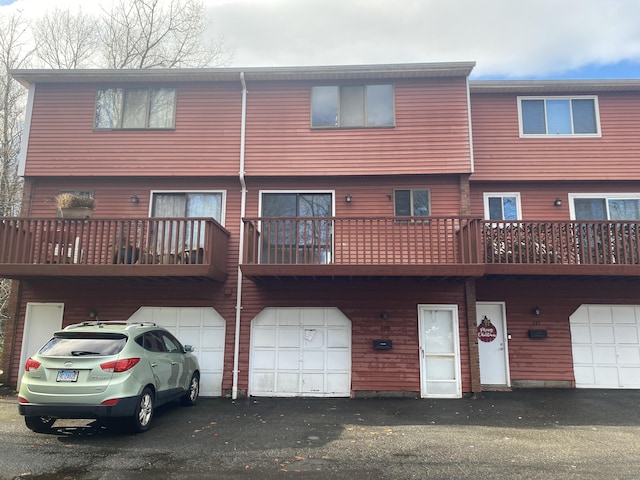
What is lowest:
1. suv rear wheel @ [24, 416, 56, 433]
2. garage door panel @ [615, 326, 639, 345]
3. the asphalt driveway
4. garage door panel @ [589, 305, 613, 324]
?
the asphalt driveway

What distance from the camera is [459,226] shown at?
9.62 meters

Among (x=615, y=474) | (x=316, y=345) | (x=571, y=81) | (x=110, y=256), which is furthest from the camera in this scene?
(x=571, y=81)

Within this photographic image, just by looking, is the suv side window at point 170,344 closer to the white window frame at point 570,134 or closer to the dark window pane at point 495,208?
the dark window pane at point 495,208

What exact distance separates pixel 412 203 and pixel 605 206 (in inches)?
211

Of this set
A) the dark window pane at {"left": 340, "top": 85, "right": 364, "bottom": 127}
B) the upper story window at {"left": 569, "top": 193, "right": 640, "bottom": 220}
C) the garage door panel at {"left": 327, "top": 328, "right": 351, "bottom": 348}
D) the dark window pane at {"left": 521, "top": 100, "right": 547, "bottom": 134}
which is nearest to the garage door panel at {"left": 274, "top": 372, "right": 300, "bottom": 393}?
the garage door panel at {"left": 327, "top": 328, "right": 351, "bottom": 348}

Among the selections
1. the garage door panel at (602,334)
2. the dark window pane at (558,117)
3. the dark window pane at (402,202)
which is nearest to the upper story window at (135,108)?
the dark window pane at (402,202)

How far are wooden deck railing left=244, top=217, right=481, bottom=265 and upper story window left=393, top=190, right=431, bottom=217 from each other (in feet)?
1.37

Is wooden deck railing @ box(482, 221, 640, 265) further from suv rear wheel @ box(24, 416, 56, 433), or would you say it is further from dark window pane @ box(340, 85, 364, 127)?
suv rear wheel @ box(24, 416, 56, 433)

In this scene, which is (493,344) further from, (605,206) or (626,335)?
(605,206)

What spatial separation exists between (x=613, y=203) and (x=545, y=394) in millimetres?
5503

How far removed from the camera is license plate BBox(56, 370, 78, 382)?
586 cm

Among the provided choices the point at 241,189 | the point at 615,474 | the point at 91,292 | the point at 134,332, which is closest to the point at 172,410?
the point at 134,332

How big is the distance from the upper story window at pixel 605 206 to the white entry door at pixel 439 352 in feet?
15.2

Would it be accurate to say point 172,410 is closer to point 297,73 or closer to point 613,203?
point 297,73
